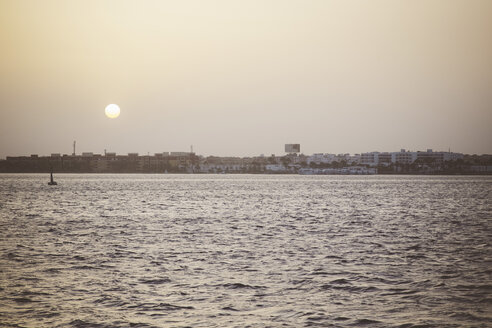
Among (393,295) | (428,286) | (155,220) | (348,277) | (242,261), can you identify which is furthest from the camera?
(155,220)

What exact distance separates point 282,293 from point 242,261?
7327 mm

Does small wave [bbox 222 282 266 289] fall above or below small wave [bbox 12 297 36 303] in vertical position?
above

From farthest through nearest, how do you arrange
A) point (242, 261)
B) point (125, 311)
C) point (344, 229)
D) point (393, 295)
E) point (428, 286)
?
point (344, 229) < point (242, 261) < point (428, 286) < point (393, 295) < point (125, 311)

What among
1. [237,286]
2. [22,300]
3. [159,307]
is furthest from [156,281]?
[22,300]

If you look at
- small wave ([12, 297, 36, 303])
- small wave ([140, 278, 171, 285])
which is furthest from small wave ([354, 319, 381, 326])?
small wave ([12, 297, 36, 303])

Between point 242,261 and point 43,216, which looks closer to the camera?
point 242,261

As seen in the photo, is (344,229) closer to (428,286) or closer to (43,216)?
(428,286)

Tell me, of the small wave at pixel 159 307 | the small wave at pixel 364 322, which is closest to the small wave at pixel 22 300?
the small wave at pixel 159 307

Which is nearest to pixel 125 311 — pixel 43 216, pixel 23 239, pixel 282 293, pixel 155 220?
pixel 282 293

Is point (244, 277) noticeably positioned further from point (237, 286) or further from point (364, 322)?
point (364, 322)

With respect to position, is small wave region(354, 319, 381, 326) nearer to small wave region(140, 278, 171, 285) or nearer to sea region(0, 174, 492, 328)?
sea region(0, 174, 492, 328)

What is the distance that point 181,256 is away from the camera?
1127 inches

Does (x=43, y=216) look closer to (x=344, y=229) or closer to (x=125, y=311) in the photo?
(x=344, y=229)

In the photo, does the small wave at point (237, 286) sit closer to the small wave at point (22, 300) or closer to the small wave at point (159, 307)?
the small wave at point (159, 307)
